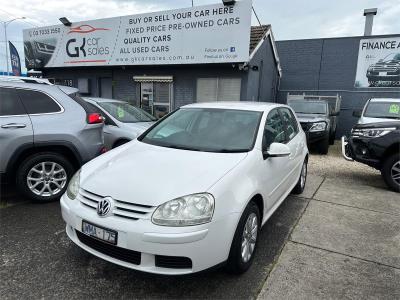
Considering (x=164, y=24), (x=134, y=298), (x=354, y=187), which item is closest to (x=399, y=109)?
(x=354, y=187)

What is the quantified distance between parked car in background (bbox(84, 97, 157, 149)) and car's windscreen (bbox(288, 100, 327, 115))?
5.47 metres

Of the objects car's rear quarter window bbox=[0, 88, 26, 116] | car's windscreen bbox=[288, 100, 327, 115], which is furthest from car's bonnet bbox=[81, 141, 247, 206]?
car's windscreen bbox=[288, 100, 327, 115]

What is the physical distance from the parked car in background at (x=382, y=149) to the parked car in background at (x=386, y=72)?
350 inches

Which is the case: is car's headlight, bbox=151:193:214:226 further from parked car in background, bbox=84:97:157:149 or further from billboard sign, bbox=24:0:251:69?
billboard sign, bbox=24:0:251:69

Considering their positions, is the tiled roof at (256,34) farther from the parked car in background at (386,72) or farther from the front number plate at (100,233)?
the front number plate at (100,233)

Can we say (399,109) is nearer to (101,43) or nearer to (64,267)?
(64,267)

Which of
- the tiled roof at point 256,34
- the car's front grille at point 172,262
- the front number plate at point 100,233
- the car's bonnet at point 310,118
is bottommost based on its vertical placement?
the car's front grille at point 172,262

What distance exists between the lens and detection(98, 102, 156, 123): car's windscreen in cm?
654

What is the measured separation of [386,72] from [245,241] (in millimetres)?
13278

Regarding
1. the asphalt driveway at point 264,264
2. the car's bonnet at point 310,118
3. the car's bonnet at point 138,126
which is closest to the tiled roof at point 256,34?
the car's bonnet at point 310,118

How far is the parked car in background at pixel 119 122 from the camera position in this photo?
615 centimetres

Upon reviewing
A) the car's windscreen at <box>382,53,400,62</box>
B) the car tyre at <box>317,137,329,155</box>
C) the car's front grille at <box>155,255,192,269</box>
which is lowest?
the car tyre at <box>317,137,329,155</box>

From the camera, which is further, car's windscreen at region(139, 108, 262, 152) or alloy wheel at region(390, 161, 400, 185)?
alloy wheel at region(390, 161, 400, 185)

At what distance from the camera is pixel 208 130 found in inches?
141
